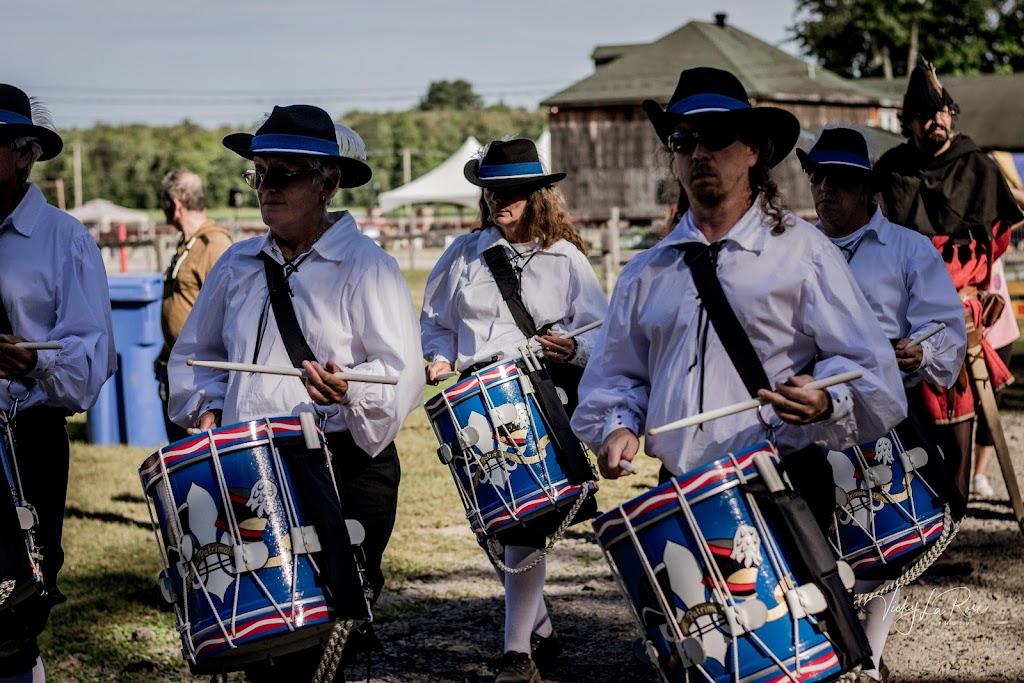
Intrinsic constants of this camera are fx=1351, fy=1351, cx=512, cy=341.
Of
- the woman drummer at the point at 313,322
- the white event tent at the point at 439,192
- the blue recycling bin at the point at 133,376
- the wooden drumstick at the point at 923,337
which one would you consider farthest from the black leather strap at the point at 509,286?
the white event tent at the point at 439,192

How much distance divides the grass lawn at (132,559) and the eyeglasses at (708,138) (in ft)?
10.7

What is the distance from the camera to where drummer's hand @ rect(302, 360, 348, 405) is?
3.71 m

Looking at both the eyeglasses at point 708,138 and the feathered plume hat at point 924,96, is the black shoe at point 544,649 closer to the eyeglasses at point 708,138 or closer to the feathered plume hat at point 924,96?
the eyeglasses at point 708,138

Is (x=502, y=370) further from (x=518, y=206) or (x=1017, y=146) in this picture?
(x=1017, y=146)

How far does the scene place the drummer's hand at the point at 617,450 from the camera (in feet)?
11.6

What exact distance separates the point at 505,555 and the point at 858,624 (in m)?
2.52

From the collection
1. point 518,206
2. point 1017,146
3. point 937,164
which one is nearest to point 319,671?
point 518,206

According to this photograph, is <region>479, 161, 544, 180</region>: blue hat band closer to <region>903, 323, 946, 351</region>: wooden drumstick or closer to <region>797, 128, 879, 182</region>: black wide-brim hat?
<region>797, 128, 879, 182</region>: black wide-brim hat

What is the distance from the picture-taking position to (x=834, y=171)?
5.17 metres

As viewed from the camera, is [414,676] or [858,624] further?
[414,676]

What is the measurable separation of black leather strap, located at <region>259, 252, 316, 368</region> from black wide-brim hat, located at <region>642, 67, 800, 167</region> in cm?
122

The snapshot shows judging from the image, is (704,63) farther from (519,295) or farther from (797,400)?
(797,400)

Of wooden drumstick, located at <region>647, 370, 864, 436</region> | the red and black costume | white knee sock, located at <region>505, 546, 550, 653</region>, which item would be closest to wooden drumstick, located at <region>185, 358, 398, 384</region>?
wooden drumstick, located at <region>647, 370, 864, 436</region>

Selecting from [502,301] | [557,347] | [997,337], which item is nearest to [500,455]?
[557,347]
